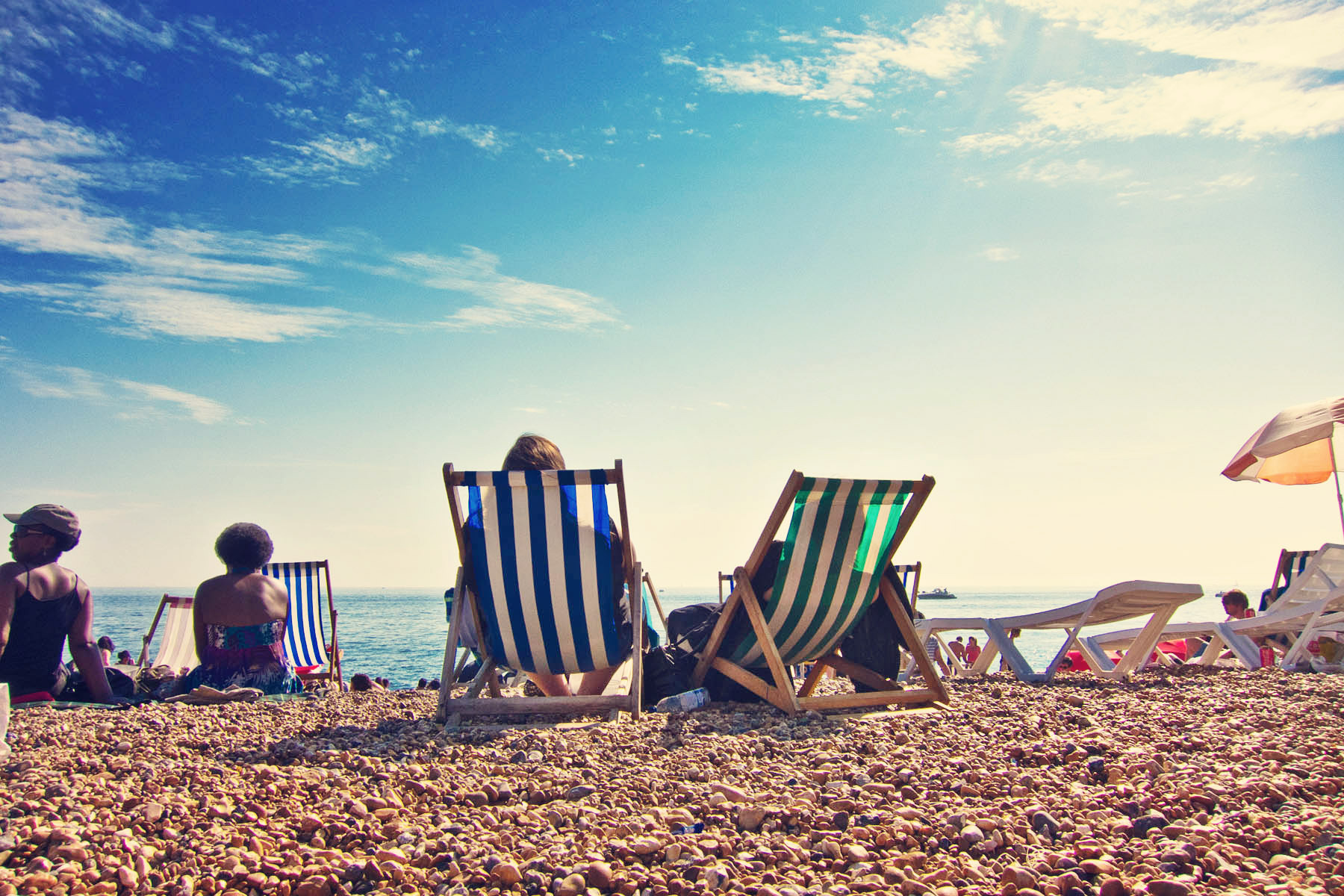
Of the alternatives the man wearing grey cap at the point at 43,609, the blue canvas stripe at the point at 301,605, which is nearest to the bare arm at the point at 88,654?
the man wearing grey cap at the point at 43,609

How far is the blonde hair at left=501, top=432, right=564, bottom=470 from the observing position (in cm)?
418

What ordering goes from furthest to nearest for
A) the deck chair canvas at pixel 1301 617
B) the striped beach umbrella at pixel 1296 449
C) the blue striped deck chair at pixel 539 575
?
the striped beach umbrella at pixel 1296 449 → the deck chair canvas at pixel 1301 617 → the blue striped deck chair at pixel 539 575

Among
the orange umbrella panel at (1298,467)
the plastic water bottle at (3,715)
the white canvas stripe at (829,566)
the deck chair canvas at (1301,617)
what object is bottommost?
the deck chair canvas at (1301,617)

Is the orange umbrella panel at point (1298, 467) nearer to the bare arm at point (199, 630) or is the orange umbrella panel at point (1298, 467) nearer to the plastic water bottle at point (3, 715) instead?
the bare arm at point (199, 630)

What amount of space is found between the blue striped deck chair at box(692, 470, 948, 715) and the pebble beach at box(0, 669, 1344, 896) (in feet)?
1.64

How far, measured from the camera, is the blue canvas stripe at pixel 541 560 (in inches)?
143

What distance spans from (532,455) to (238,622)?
2.21 metres

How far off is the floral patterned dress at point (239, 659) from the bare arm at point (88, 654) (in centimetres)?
54

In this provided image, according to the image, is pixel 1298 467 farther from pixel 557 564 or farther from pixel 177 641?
pixel 177 641

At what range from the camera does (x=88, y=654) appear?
4.08 metres

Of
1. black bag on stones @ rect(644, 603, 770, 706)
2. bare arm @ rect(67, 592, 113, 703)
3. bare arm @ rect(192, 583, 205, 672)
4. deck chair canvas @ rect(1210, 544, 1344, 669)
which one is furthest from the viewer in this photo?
deck chair canvas @ rect(1210, 544, 1344, 669)

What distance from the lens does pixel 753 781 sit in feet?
7.70

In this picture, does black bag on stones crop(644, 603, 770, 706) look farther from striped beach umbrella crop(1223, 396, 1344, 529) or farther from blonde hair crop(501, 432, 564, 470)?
striped beach umbrella crop(1223, 396, 1344, 529)

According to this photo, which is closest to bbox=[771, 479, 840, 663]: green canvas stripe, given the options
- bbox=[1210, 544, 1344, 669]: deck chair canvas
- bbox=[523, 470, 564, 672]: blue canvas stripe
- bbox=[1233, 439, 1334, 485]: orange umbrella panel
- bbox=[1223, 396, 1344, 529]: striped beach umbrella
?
bbox=[523, 470, 564, 672]: blue canvas stripe
